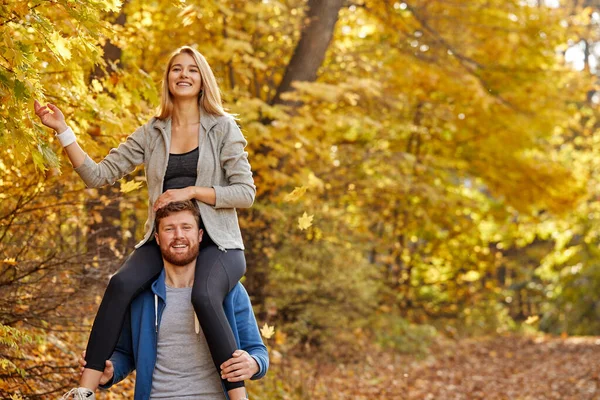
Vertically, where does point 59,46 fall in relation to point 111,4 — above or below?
below

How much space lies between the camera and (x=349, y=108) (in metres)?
12.3

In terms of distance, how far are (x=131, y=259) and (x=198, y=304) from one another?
0.37 metres

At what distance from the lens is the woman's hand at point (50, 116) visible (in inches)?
135

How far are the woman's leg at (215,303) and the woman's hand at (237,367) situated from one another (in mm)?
24

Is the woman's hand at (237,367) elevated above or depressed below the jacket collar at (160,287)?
below

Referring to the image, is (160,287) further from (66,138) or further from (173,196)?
(66,138)

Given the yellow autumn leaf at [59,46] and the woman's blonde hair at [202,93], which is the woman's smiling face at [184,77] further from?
the yellow autumn leaf at [59,46]

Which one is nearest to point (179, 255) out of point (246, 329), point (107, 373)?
point (246, 329)

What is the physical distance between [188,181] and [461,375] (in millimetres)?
8804

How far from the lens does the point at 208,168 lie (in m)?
3.62

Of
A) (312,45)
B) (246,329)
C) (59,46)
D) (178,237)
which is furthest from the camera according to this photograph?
(312,45)

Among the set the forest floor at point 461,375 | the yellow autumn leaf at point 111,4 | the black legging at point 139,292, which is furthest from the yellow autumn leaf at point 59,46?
the forest floor at point 461,375

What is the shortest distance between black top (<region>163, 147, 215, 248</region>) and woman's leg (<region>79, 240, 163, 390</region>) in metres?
0.31

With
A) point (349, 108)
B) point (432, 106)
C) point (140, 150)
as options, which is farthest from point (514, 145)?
point (140, 150)
